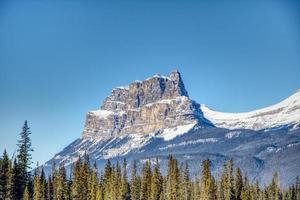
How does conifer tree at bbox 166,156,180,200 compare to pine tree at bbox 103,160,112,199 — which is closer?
pine tree at bbox 103,160,112,199

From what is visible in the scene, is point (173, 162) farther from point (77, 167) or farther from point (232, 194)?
point (77, 167)

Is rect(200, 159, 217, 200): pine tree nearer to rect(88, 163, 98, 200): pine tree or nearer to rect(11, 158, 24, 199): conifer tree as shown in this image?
rect(88, 163, 98, 200): pine tree

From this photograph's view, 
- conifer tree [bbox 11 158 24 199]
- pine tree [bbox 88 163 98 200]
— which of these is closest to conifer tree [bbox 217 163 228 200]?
pine tree [bbox 88 163 98 200]

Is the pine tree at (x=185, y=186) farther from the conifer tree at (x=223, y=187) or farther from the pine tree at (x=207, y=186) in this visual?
the conifer tree at (x=223, y=187)

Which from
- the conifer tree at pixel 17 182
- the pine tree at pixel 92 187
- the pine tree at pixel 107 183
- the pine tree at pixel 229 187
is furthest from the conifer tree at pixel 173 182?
the conifer tree at pixel 17 182

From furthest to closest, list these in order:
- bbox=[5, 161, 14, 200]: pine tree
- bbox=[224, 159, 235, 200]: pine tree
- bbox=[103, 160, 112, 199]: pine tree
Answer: bbox=[224, 159, 235, 200]: pine tree
bbox=[103, 160, 112, 199]: pine tree
bbox=[5, 161, 14, 200]: pine tree

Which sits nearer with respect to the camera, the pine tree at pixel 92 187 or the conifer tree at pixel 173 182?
the pine tree at pixel 92 187

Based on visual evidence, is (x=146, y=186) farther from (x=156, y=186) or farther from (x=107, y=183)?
(x=107, y=183)

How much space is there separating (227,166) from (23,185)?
69.5 m

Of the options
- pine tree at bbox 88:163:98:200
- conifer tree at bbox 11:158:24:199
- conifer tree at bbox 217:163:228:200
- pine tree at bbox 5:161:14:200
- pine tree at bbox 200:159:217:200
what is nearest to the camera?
conifer tree at bbox 11:158:24:199

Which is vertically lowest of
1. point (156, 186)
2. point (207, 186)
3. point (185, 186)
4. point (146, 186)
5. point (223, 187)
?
point (207, 186)

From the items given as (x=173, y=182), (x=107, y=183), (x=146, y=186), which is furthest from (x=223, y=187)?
(x=107, y=183)

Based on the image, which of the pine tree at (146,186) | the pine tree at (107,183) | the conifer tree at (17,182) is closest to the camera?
the conifer tree at (17,182)

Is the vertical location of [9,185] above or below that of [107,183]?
below
